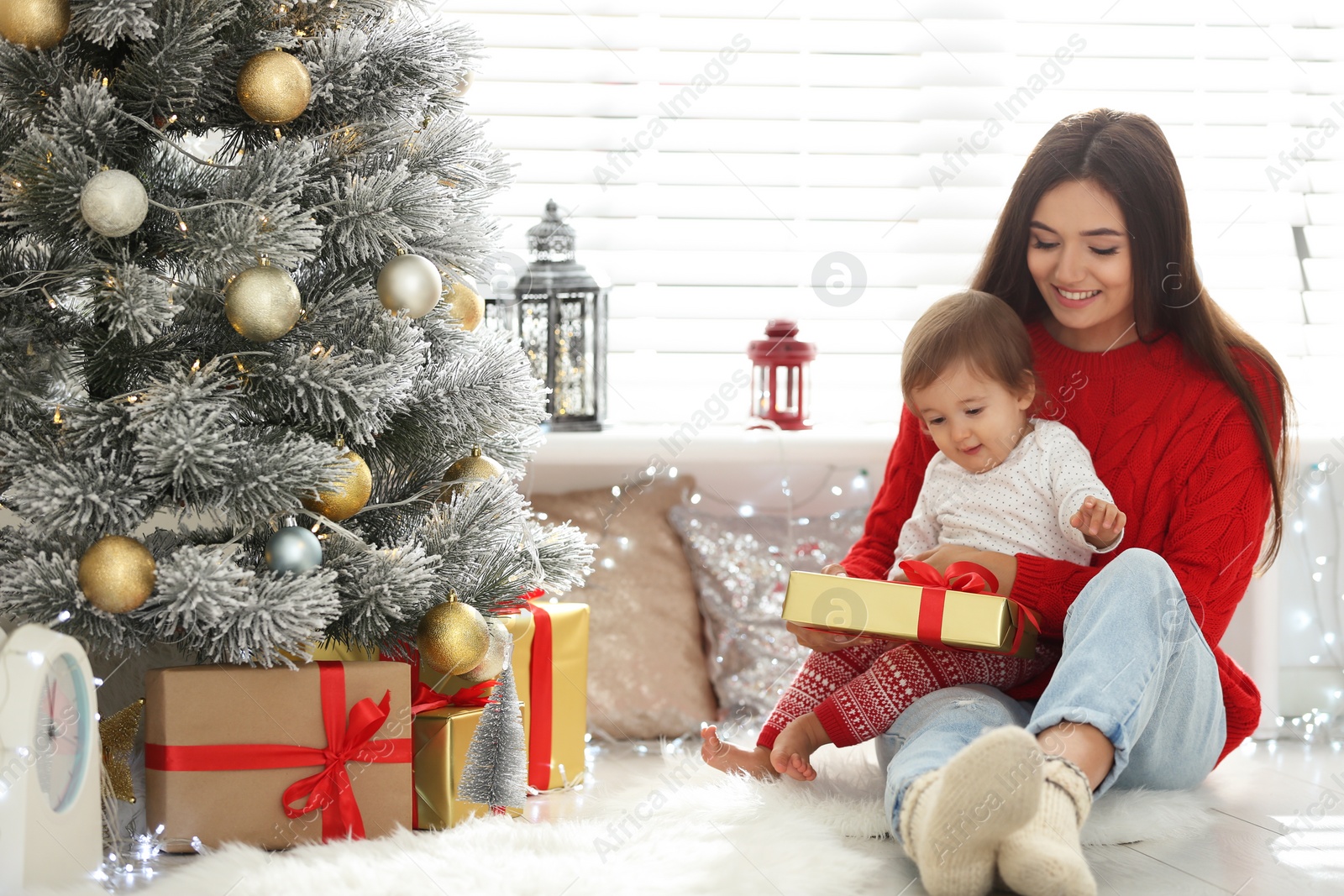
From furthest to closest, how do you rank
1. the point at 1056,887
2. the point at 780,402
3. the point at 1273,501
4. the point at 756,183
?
the point at 756,183 < the point at 780,402 < the point at 1273,501 < the point at 1056,887

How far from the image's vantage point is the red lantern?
1.99m

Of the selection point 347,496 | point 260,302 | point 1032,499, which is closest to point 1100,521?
point 1032,499

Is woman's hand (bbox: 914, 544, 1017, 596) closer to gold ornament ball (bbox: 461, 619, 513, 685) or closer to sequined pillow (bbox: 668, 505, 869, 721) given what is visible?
sequined pillow (bbox: 668, 505, 869, 721)

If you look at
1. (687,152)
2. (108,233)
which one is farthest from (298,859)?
(687,152)

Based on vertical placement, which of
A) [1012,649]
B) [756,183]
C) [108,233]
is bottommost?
[1012,649]

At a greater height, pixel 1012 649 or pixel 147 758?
pixel 1012 649

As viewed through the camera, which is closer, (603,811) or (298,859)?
(298,859)

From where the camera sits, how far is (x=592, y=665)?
6.02ft

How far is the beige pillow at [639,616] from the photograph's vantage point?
5.95 ft

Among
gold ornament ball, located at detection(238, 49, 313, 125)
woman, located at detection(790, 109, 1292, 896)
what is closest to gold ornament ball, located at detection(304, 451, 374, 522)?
gold ornament ball, located at detection(238, 49, 313, 125)

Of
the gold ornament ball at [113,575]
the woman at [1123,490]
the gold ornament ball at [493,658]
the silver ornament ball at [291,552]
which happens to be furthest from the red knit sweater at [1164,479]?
the gold ornament ball at [113,575]

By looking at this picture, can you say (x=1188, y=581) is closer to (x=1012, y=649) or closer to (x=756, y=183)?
(x=1012, y=649)

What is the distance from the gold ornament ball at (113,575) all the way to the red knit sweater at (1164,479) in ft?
2.95

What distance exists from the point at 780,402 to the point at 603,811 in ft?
2.98
